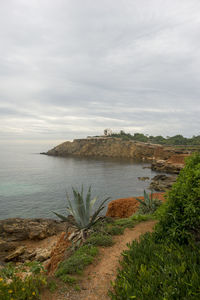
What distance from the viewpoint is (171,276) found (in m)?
2.85

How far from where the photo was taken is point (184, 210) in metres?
3.64

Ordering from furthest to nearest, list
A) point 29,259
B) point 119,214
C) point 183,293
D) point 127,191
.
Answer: point 127,191 < point 119,214 < point 29,259 < point 183,293

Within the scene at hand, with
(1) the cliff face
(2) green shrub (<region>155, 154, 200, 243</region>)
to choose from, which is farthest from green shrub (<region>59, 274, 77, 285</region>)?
(1) the cliff face

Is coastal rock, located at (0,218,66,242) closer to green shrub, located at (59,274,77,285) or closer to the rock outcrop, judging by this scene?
the rock outcrop

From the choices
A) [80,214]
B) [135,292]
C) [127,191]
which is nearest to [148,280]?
[135,292]

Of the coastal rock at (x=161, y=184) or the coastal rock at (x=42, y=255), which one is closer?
the coastal rock at (x=42, y=255)

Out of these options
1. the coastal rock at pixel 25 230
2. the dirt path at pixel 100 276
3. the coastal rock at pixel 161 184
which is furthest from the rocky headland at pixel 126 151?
the dirt path at pixel 100 276

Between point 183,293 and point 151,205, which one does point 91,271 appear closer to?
point 183,293

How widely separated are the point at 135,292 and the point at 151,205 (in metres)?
6.15

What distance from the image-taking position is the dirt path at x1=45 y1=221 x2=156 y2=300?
3.06 metres

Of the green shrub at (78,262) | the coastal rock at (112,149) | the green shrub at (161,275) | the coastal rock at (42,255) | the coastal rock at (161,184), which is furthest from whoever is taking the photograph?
the coastal rock at (112,149)

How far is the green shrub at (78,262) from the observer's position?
146 inches

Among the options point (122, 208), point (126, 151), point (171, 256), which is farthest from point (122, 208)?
point (126, 151)

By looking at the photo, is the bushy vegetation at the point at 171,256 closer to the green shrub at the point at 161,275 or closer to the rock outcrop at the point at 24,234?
the green shrub at the point at 161,275
